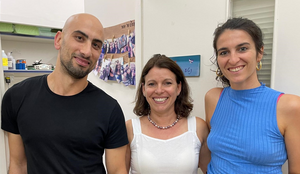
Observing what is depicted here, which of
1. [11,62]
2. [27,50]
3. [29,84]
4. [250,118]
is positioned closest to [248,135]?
[250,118]

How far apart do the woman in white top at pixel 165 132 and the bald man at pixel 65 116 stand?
22 centimetres

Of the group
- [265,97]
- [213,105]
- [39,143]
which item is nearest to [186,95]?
[213,105]

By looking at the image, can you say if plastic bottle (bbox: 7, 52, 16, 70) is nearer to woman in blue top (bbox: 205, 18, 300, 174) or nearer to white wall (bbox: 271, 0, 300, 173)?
woman in blue top (bbox: 205, 18, 300, 174)

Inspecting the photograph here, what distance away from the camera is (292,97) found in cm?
90

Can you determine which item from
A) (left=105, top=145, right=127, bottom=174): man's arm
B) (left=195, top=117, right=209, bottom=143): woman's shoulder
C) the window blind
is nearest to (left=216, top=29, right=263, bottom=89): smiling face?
the window blind

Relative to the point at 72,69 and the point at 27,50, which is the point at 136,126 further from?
the point at 27,50

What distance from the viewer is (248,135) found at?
3.16 ft

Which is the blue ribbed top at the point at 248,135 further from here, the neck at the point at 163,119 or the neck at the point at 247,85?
the neck at the point at 163,119

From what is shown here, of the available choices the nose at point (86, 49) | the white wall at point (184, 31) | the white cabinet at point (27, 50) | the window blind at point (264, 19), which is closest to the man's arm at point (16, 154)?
the nose at point (86, 49)

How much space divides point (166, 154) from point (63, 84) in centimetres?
71

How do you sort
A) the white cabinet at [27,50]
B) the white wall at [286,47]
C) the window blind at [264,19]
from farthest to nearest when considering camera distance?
the white cabinet at [27,50] < the window blind at [264,19] < the white wall at [286,47]

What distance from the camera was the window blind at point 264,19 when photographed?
3.91 ft

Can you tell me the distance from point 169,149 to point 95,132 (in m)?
0.46

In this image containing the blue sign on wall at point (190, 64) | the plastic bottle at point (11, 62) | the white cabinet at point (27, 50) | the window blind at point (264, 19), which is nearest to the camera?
the window blind at point (264, 19)
